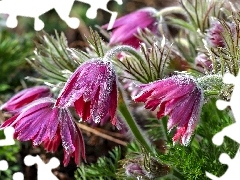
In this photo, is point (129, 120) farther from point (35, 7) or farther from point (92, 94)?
point (35, 7)

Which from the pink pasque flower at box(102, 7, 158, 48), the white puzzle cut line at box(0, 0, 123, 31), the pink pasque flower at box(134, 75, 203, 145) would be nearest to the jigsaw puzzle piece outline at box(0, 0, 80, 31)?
the white puzzle cut line at box(0, 0, 123, 31)

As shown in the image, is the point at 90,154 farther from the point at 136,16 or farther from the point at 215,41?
the point at 215,41

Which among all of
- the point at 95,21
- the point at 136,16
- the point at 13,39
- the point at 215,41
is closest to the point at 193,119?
the point at 215,41

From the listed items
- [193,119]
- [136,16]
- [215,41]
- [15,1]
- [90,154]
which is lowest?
[90,154]

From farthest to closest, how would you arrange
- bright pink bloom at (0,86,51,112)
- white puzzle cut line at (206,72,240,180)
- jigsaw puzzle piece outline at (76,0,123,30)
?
bright pink bloom at (0,86,51,112)
jigsaw puzzle piece outline at (76,0,123,30)
white puzzle cut line at (206,72,240,180)

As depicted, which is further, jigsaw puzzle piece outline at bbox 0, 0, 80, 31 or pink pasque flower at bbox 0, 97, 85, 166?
jigsaw puzzle piece outline at bbox 0, 0, 80, 31

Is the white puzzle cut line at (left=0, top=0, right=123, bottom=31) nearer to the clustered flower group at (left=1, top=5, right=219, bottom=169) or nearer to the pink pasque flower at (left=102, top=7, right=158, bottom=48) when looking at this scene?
the pink pasque flower at (left=102, top=7, right=158, bottom=48)
